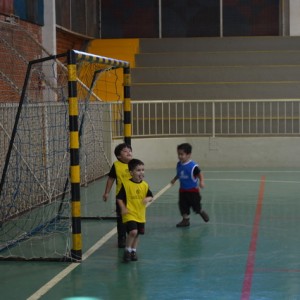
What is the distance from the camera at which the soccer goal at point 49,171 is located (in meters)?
8.23

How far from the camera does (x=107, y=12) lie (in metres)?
24.5

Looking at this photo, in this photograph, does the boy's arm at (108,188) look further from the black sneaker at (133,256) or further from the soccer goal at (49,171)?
the black sneaker at (133,256)

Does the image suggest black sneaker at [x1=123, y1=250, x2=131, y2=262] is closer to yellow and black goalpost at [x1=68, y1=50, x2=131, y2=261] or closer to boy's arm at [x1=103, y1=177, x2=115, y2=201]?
yellow and black goalpost at [x1=68, y1=50, x2=131, y2=261]

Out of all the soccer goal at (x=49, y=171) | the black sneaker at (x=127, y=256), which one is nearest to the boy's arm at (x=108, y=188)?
the soccer goal at (x=49, y=171)

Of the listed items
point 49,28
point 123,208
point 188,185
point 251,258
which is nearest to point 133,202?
point 123,208

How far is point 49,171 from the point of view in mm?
12375

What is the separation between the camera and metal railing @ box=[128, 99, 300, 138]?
739 inches

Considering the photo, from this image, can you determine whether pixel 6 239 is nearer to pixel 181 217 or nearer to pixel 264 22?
pixel 181 217

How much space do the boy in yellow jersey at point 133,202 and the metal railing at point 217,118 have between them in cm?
1031

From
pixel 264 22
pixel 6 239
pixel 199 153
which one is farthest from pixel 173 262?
pixel 264 22

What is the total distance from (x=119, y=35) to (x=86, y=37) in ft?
5.41

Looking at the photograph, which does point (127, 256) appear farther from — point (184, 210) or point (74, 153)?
point (184, 210)

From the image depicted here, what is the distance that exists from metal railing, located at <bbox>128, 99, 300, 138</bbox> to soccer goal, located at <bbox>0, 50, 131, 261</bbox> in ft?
13.2

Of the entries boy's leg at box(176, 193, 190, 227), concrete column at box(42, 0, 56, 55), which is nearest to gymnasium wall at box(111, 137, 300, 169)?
concrete column at box(42, 0, 56, 55)
